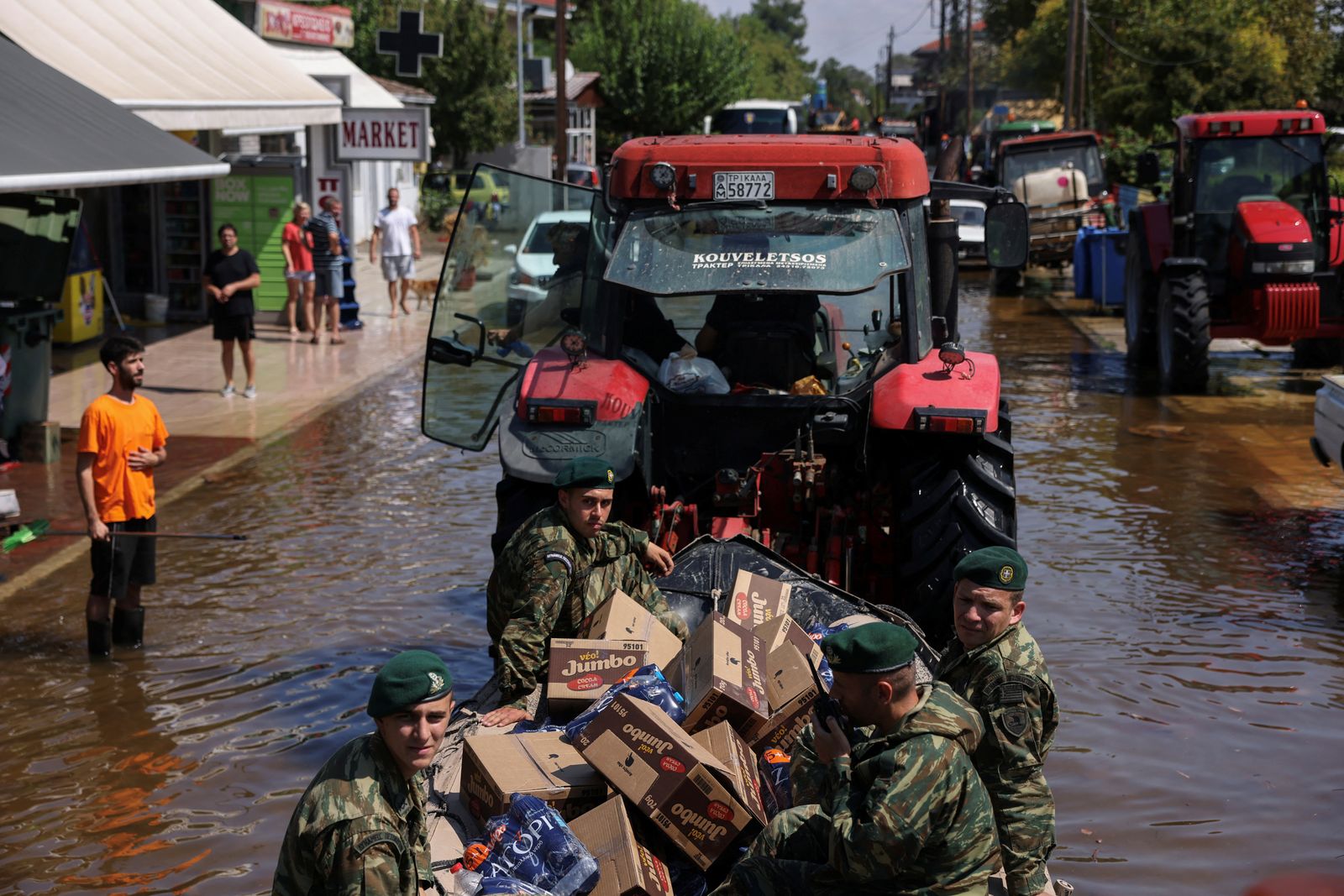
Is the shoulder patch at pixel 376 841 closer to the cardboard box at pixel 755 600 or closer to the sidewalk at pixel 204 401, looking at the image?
the cardboard box at pixel 755 600

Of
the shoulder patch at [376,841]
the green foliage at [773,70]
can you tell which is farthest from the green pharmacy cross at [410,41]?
the green foliage at [773,70]

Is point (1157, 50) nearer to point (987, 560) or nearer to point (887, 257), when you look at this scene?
point (887, 257)

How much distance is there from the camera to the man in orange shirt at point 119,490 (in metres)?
8.02

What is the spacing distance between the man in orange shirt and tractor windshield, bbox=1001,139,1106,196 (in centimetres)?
2166

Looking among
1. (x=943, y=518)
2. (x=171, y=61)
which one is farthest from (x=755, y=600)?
(x=171, y=61)

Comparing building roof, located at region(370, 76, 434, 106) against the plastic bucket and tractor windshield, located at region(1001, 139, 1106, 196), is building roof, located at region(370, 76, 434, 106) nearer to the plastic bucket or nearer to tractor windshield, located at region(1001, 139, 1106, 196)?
tractor windshield, located at region(1001, 139, 1106, 196)

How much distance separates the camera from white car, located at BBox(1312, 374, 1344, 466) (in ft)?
33.6

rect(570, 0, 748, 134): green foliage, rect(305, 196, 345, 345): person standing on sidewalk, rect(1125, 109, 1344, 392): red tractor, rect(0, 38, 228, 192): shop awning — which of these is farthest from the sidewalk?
rect(570, 0, 748, 134): green foliage

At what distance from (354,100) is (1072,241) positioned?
13136 millimetres

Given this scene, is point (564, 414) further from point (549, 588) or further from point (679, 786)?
point (679, 786)

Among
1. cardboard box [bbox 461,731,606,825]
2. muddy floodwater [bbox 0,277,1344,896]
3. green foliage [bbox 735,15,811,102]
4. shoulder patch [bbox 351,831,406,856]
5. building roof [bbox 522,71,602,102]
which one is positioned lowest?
muddy floodwater [bbox 0,277,1344,896]

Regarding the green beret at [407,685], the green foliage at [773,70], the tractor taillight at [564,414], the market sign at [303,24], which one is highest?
the green foliage at [773,70]

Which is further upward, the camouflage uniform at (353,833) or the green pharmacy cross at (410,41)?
the green pharmacy cross at (410,41)

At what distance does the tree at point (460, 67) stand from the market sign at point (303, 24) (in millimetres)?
13932
